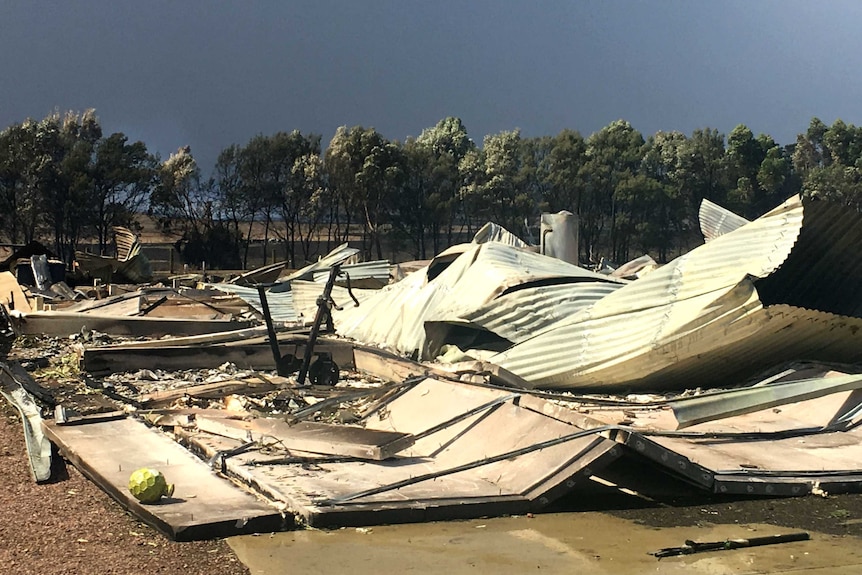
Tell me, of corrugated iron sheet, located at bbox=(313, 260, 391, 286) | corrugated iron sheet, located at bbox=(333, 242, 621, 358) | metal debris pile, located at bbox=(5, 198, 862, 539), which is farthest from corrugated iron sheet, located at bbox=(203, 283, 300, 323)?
corrugated iron sheet, located at bbox=(333, 242, 621, 358)

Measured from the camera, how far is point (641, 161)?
4912cm

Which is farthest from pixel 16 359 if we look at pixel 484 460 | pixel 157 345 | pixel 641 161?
pixel 641 161

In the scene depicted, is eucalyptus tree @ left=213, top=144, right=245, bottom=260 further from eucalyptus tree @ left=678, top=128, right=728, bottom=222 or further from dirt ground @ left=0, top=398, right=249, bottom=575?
dirt ground @ left=0, top=398, right=249, bottom=575

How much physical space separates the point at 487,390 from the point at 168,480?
2.31 meters

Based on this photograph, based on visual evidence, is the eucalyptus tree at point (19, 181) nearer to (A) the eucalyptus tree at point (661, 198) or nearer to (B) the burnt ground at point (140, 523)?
(A) the eucalyptus tree at point (661, 198)

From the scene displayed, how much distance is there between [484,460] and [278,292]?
12.7 metres

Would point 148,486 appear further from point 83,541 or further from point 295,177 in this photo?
point 295,177

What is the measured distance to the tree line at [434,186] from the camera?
1748 inches

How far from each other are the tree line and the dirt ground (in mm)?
39813

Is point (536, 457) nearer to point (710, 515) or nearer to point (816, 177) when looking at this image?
point (710, 515)

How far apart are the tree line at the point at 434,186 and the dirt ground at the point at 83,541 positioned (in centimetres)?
3981

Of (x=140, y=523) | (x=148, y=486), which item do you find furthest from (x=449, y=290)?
(x=140, y=523)

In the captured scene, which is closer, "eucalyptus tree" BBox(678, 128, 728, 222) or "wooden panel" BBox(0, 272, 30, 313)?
"wooden panel" BBox(0, 272, 30, 313)

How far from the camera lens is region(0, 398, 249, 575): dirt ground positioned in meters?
3.60
